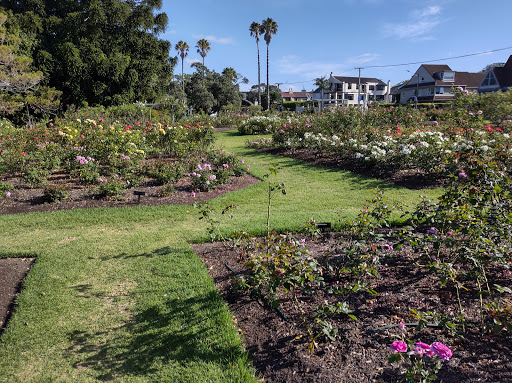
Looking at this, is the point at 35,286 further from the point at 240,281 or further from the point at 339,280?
the point at 339,280

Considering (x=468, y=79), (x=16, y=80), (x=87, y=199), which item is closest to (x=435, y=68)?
(x=468, y=79)

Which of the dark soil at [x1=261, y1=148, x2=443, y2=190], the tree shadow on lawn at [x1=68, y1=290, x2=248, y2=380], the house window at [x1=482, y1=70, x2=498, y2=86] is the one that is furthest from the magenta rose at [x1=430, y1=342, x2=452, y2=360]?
the house window at [x1=482, y1=70, x2=498, y2=86]

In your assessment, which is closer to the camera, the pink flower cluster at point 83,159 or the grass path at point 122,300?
the grass path at point 122,300

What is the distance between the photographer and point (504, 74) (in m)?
35.5

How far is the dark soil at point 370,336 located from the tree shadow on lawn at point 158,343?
203 mm

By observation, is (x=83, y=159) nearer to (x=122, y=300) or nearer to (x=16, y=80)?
(x=122, y=300)

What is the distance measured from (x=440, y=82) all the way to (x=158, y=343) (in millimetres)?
50404

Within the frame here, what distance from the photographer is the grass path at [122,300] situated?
2.38 m

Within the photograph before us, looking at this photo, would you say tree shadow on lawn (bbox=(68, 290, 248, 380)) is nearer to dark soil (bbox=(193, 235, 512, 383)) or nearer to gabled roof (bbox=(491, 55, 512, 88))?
dark soil (bbox=(193, 235, 512, 383))

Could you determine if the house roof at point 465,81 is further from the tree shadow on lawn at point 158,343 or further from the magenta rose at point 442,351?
the magenta rose at point 442,351

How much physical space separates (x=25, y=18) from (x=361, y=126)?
24861 millimetres

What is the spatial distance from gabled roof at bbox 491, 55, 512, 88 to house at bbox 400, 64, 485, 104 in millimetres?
5950

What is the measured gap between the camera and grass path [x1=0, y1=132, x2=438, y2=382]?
238cm

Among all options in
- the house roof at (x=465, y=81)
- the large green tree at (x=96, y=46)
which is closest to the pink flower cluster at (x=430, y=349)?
the large green tree at (x=96, y=46)
